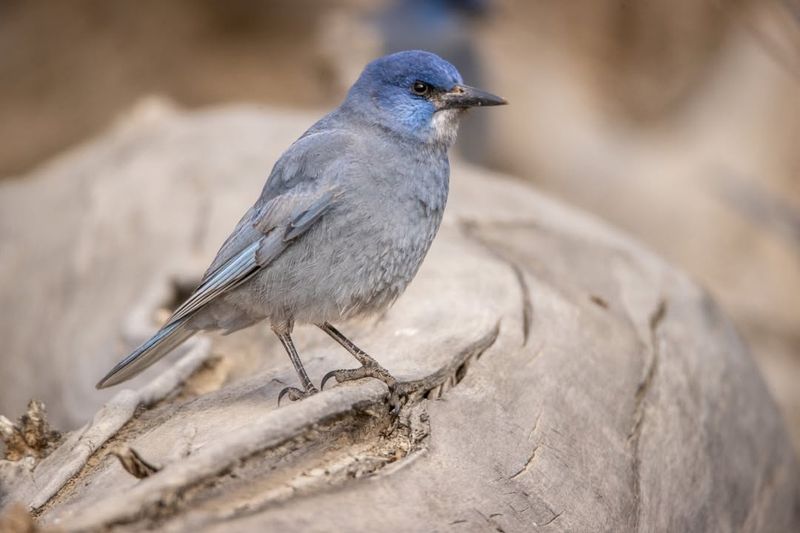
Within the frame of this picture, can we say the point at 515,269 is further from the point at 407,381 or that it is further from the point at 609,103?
the point at 609,103

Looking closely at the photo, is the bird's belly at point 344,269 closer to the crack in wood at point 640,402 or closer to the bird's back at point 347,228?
the bird's back at point 347,228

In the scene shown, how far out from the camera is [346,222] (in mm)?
3092

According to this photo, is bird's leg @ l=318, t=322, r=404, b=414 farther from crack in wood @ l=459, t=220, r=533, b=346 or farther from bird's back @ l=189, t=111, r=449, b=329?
crack in wood @ l=459, t=220, r=533, b=346

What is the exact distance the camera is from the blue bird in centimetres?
309

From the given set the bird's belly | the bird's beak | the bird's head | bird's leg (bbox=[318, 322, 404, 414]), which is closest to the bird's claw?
bird's leg (bbox=[318, 322, 404, 414])

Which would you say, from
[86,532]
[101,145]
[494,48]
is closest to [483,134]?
[494,48]

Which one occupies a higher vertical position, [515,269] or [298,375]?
[515,269]

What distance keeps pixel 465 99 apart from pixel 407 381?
36.1 inches

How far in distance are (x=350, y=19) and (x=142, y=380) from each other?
5600 mm

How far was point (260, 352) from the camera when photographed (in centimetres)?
381

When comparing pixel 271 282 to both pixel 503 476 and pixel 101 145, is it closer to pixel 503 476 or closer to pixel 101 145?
pixel 503 476

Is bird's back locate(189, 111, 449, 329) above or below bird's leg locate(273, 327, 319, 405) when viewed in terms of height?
above

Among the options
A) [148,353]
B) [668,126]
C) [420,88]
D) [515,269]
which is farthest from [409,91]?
[668,126]

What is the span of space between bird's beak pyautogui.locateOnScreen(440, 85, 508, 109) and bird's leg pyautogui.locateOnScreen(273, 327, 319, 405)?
2.81 feet
